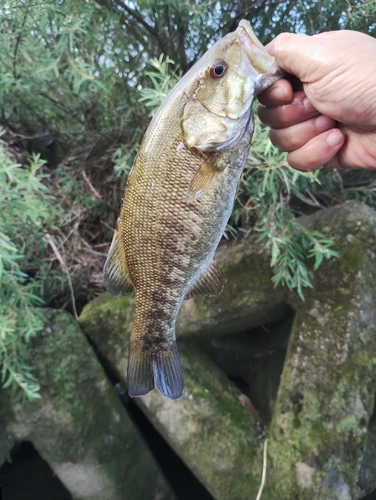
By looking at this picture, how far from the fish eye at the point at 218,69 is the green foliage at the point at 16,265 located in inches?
27.4

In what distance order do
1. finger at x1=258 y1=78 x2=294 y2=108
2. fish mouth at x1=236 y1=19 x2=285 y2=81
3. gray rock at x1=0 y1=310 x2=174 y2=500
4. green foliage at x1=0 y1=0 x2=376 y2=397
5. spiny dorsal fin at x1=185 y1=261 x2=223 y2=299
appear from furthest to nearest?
gray rock at x1=0 y1=310 x2=174 y2=500
green foliage at x1=0 y1=0 x2=376 y2=397
spiny dorsal fin at x1=185 y1=261 x2=223 y2=299
finger at x1=258 y1=78 x2=294 y2=108
fish mouth at x1=236 y1=19 x2=285 y2=81

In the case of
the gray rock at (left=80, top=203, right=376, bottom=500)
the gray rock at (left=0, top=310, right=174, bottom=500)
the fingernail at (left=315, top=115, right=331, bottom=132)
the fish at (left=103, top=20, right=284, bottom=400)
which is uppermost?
the fingernail at (left=315, top=115, right=331, bottom=132)

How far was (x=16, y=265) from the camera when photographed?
1242mm

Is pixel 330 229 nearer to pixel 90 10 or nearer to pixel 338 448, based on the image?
pixel 338 448

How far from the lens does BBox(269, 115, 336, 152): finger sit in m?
1.07

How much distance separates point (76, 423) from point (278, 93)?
59.6 inches

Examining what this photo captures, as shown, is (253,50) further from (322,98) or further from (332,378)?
(332,378)

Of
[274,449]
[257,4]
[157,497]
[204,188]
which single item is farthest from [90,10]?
[157,497]

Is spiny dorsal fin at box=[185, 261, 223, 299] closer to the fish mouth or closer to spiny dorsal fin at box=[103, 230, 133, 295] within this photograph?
spiny dorsal fin at box=[103, 230, 133, 295]

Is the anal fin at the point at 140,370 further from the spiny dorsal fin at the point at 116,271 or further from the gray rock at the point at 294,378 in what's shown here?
the gray rock at the point at 294,378

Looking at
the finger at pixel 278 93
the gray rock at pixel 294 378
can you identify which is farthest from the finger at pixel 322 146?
the gray rock at pixel 294 378

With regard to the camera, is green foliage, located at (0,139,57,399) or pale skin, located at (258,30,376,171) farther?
green foliage, located at (0,139,57,399)

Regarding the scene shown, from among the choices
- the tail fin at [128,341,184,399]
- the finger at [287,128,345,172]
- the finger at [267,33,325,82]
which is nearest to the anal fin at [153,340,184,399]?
the tail fin at [128,341,184,399]

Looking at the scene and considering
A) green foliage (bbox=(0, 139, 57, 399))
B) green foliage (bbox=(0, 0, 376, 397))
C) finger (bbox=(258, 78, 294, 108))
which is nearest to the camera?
finger (bbox=(258, 78, 294, 108))
